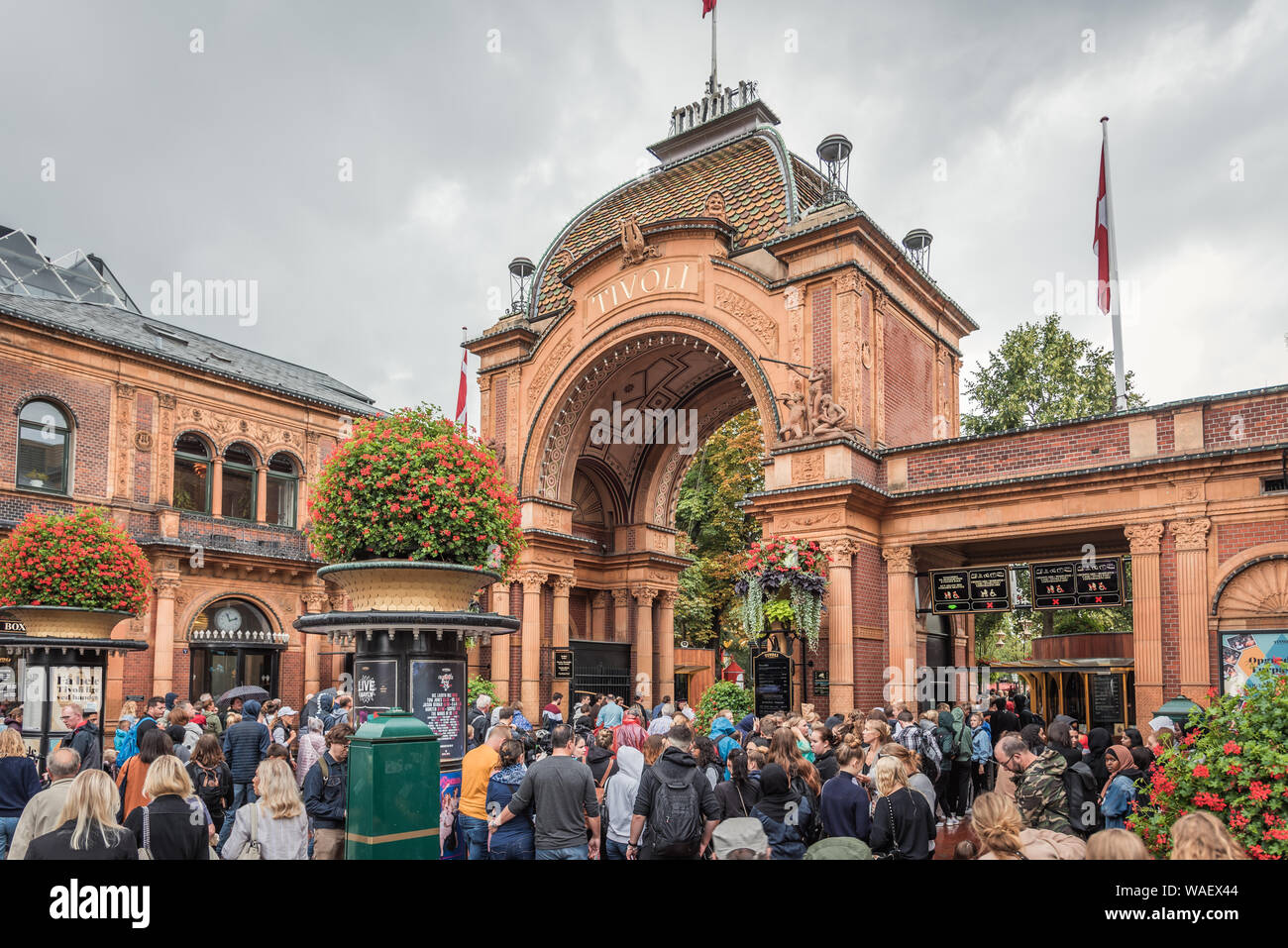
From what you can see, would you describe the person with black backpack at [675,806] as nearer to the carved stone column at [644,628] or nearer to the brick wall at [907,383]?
the brick wall at [907,383]

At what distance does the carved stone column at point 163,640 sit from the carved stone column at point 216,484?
269 cm

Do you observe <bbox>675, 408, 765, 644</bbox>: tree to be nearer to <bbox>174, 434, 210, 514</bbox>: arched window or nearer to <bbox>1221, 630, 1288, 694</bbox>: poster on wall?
<bbox>174, 434, 210, 514</bbox>: arched window

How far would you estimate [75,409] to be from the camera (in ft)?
78.5

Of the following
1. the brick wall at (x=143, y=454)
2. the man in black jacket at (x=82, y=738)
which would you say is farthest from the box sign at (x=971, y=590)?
the brick wall at (x=143, y=454)

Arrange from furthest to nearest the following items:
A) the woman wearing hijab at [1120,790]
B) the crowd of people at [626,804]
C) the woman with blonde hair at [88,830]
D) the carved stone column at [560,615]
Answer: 1. the carved stone column at [560,615]
2. the woman wearing hijab at [1120,790]
3. the crowd of people at [626,804]
4. the woman with blonde hair at [88,830]

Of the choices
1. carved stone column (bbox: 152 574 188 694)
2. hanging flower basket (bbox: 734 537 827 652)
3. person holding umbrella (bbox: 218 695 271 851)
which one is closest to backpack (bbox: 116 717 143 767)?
person holding umbrella (bbox: 218 695 271 851)

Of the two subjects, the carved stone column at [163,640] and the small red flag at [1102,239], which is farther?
the carved stone column at [163,640]

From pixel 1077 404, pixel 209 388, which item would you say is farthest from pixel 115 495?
pixel 1077 404

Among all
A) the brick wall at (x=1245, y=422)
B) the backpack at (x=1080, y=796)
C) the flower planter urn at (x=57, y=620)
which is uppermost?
the brick wall at (x=1245, y=422)

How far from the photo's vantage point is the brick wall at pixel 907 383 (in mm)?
19484

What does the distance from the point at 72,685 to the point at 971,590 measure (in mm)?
14834

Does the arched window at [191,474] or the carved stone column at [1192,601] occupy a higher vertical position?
the arched window at [191,474]

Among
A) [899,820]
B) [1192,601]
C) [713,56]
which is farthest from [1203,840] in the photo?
[713,56]

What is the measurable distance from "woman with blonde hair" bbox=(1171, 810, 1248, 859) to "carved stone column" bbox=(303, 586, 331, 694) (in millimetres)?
27043
